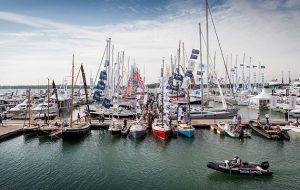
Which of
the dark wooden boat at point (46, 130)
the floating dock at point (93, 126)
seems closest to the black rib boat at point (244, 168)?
the floating dock at point (93, 126)

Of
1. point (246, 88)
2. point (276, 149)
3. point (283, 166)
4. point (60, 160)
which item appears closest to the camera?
point (283, 166)

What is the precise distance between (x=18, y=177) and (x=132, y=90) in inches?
3479

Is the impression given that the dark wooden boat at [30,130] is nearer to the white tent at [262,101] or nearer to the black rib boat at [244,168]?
the black rib boat at [244,168]

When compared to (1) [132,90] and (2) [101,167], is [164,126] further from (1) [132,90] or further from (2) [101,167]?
(1) [132,90]

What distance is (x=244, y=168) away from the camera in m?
30.8

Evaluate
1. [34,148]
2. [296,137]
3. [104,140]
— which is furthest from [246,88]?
[34,148]

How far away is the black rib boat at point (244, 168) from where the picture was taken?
30358mm

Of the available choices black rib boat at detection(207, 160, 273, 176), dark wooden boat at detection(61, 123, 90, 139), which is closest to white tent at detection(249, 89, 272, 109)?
dark wooden boat at detection(61, 123, 90, 139)

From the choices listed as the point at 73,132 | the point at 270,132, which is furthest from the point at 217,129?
the point at 73,132

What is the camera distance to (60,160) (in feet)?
120

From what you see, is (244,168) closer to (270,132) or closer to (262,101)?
(270,132)

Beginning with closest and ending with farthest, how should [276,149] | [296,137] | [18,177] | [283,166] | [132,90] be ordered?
1. [18,177]
2. [283,166]
3. [276,149]
4. [296,137]
5. [132,90]

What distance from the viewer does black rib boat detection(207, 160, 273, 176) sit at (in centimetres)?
3036

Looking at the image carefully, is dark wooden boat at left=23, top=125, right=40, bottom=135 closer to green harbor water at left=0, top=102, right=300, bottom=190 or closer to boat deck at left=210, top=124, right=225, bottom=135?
green harbor water at left=0, top=102, right=300, bottom=190
